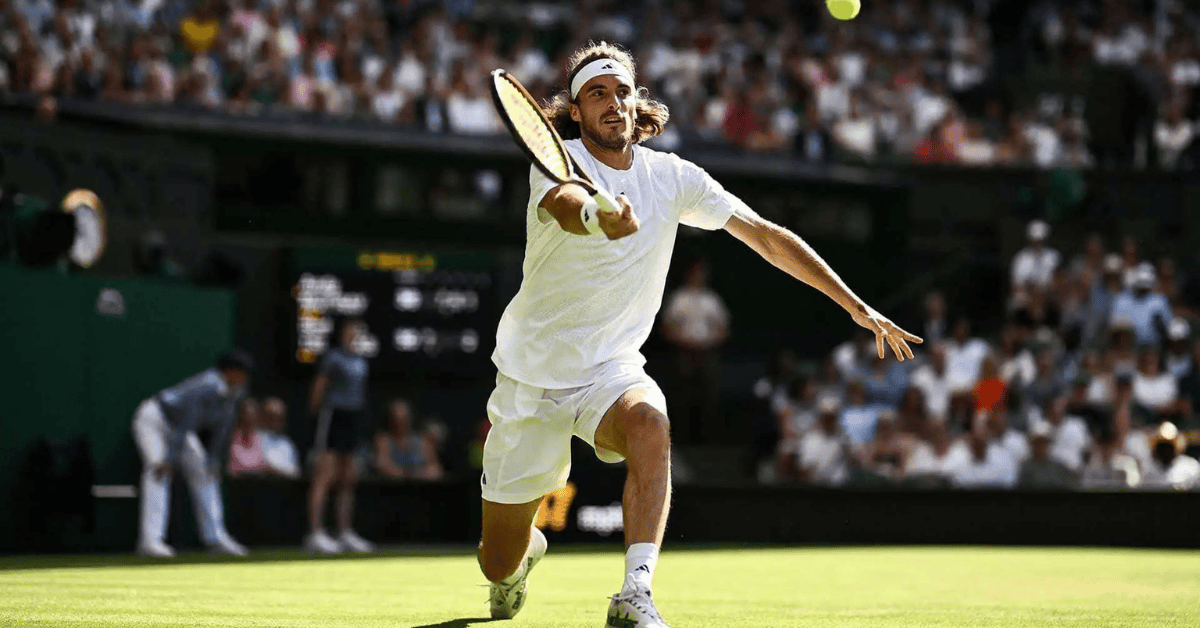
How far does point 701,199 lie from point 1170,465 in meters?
9.63

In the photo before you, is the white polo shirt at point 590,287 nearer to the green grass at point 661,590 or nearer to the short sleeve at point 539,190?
the short sleeve at point 539,190

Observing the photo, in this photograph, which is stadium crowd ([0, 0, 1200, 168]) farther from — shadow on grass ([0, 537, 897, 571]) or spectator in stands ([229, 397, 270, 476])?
shadow on grass ([0, 537, 897, 571])

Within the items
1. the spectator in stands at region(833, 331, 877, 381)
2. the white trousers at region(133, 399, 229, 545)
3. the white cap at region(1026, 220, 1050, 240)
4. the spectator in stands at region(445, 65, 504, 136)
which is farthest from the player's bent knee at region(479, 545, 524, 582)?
the white cap at region(1026, 220, 1050, 240)

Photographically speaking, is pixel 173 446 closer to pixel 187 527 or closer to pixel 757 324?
pixel 187 527

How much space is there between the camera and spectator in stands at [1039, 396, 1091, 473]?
14.7m

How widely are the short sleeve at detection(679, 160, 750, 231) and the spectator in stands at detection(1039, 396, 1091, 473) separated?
9571 mm

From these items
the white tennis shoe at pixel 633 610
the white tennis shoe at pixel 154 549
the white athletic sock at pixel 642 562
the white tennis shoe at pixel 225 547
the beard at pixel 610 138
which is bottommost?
the white tennis shoe at pixel 225 547

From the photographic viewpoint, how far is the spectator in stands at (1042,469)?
47.5 feet

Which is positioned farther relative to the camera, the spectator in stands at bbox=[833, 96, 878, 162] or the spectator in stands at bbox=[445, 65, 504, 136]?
the spectator in stands at bbox=[833, 96, 878, 162]

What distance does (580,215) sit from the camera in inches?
195

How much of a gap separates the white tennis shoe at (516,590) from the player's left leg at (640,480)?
2.93ft

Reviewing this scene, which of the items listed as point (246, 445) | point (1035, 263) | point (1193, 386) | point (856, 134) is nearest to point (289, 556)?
point (246, 445)

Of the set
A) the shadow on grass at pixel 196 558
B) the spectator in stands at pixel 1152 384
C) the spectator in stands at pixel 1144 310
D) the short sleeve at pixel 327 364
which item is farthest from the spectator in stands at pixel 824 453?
the short sleeve at pixel 327 364

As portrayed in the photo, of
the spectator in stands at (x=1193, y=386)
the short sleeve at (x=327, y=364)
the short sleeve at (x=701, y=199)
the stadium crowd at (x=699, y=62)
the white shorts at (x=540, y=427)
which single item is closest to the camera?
the white shorts at (x=540, y=427)
